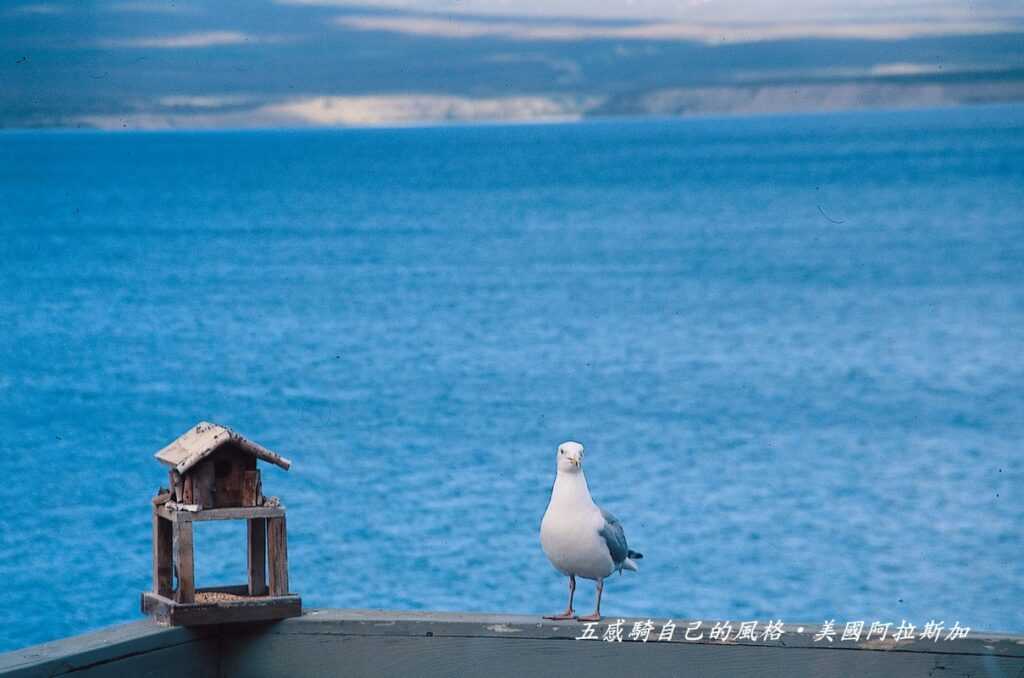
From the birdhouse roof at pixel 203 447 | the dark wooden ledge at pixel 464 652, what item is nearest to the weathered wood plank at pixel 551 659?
the dark wooden ledge at pixel 464 652

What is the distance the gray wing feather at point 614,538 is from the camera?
4.14 meters

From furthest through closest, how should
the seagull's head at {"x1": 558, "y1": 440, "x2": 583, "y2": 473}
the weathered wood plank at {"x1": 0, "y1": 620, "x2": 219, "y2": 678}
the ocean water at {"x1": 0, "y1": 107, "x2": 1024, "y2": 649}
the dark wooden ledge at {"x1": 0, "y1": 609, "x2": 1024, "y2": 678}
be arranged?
the ocean water at {"x1": 0, "y1": 107, "x2": 1024, "y2": 649}, the seagull's head at {"x1": 558, "y1": 440, "x2": 583, "y2": 473}, the dark wooden ledge at {"x1": 0, "y1": 609, "x2": 1024, "y2": 678}, the weathered wood plank at {"x1": 0, "y1": 620, "x2": 219, "y2": 678}

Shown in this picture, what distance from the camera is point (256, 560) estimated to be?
13.9 ft

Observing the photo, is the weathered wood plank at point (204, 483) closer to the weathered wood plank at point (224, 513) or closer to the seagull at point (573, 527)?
the weathered wood plank at point (224, 513)

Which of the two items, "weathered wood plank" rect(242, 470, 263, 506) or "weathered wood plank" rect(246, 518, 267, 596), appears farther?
"weathered wood plank" rect(246, 518, 267, 596)

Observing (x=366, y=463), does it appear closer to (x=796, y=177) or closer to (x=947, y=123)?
(x=796, y=177)

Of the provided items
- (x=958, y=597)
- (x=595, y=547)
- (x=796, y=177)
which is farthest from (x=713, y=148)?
(x=595, y=547)

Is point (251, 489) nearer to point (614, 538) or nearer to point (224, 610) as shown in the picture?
point (224, 610)

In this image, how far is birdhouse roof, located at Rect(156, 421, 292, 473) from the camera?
3.99 metres

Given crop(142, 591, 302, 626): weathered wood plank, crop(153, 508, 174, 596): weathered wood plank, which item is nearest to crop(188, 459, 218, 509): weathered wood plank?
crop(153, 508, 174, 596): weathered wood plank

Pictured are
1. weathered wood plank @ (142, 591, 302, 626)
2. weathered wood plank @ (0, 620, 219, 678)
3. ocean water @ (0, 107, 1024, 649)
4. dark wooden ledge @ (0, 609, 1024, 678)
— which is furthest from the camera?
ocean water @ (0, 107, 1024, 649)

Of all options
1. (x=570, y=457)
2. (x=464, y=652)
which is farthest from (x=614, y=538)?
(x=464, y=652)

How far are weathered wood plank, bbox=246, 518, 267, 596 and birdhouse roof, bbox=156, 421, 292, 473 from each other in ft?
0.76

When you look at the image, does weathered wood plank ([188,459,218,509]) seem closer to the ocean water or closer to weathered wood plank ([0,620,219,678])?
weathered wood plank ([0,620,219,678])
